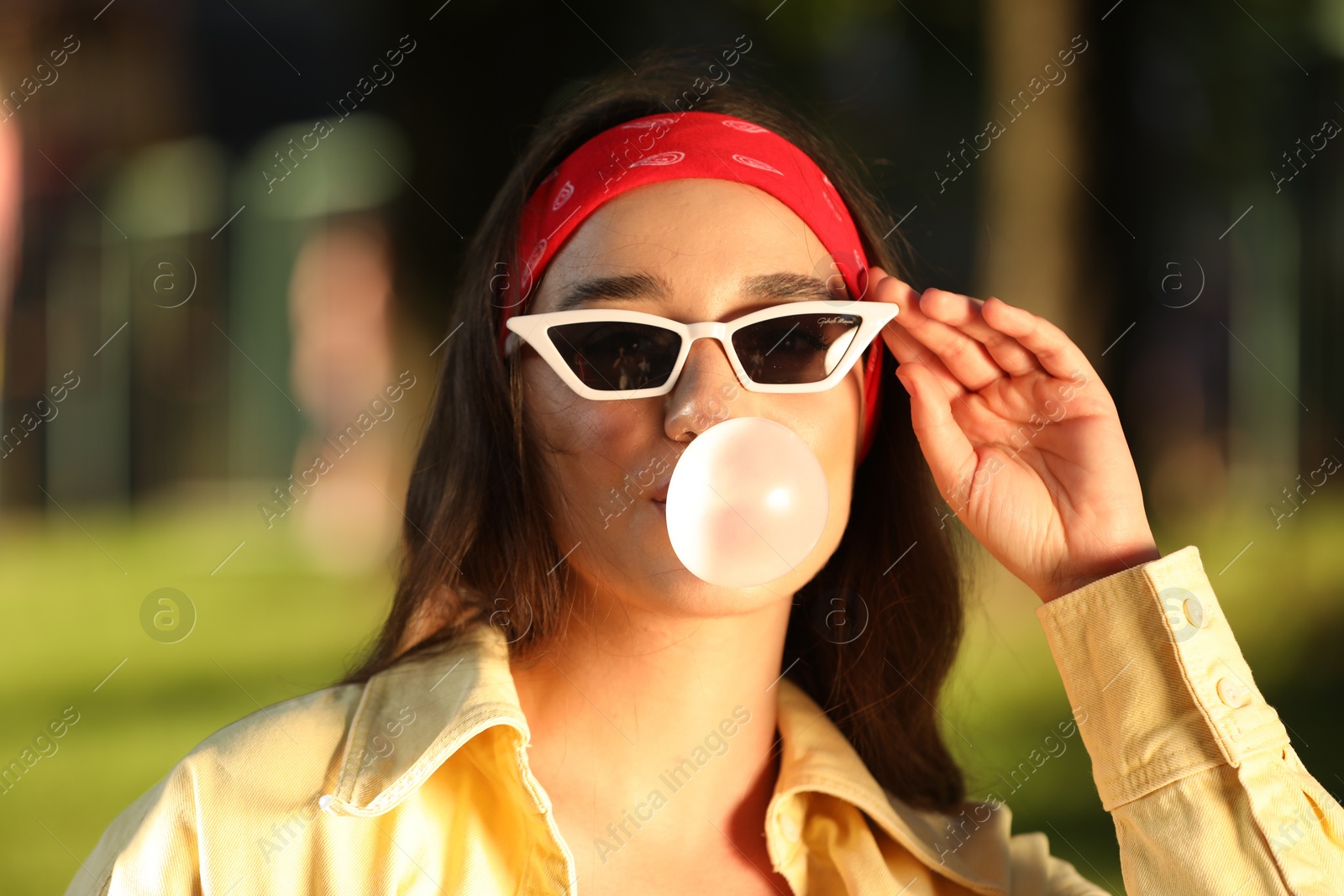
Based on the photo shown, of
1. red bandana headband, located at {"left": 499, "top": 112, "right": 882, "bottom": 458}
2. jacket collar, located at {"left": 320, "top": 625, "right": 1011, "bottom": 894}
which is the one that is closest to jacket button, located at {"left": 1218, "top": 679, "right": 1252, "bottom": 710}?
jacket collar, located at {"left": 320, "top": 625, "right": 1011, "bottom": 894}

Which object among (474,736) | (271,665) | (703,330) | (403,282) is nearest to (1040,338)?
(703,330)

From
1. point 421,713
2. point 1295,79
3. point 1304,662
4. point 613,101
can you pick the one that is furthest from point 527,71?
point 421,713

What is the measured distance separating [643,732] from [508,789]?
11.5 inches

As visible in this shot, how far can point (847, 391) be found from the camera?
2.32m

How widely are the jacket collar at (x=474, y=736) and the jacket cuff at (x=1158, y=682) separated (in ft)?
1.16

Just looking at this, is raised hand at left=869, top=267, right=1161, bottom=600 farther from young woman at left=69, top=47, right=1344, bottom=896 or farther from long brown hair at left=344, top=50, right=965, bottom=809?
long brown hair at left=344, top=50, right=965, bottom=809

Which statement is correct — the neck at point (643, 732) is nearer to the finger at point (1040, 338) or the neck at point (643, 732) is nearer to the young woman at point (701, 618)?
the young woman at point (701, 618)

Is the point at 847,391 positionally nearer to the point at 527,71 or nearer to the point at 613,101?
the point at 613,101

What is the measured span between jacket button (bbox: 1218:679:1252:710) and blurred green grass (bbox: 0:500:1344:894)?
961mm

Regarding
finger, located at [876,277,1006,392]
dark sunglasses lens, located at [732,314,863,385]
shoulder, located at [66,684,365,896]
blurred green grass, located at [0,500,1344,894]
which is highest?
shoulder, located at [66,684,365,896]

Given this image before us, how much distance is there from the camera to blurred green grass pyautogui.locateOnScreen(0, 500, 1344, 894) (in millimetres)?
5582

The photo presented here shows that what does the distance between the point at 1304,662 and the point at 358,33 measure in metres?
10.8

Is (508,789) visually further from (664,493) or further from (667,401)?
(667,401)

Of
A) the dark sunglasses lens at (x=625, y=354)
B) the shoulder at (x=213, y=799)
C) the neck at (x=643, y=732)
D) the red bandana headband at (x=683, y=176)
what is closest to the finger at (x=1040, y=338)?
the red bandana headband at (x=683, y=176)
